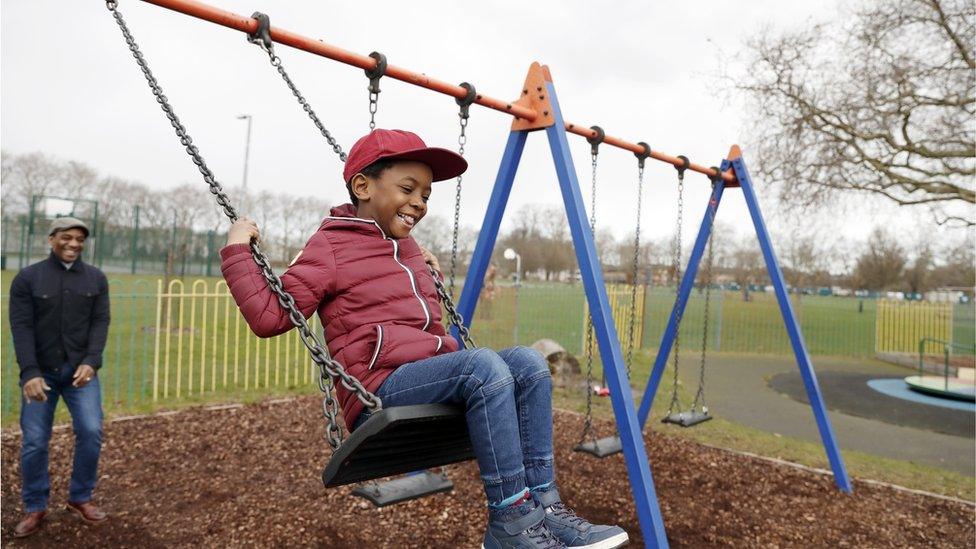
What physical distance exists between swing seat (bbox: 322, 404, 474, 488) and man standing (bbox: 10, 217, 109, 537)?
2182 mm

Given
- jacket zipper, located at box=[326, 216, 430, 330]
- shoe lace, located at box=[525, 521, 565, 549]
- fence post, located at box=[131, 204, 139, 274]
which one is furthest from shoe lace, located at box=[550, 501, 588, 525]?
fence post, located at box=[131, 204, 139, 274]

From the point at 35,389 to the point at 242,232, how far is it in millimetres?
2069

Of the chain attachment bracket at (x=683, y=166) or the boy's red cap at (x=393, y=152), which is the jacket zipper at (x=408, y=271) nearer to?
the boy's red cap at (x=393, y=152)

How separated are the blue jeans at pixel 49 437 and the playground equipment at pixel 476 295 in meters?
1.47

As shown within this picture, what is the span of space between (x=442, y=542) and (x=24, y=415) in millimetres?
2285

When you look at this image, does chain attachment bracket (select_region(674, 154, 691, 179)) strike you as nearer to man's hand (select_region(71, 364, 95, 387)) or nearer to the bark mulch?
the bark mulch

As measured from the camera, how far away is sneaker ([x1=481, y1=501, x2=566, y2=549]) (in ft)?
5.29

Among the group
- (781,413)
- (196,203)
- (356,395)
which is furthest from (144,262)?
(356,395)

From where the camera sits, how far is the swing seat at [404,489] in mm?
2531

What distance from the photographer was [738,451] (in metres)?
4.94

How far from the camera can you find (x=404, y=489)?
2.69m

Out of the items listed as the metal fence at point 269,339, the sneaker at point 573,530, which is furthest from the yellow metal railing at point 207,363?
the sneaker at point 573,530

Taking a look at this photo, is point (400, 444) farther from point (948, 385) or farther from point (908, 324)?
point (908, 324)

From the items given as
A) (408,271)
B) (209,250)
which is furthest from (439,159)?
(209,250)
